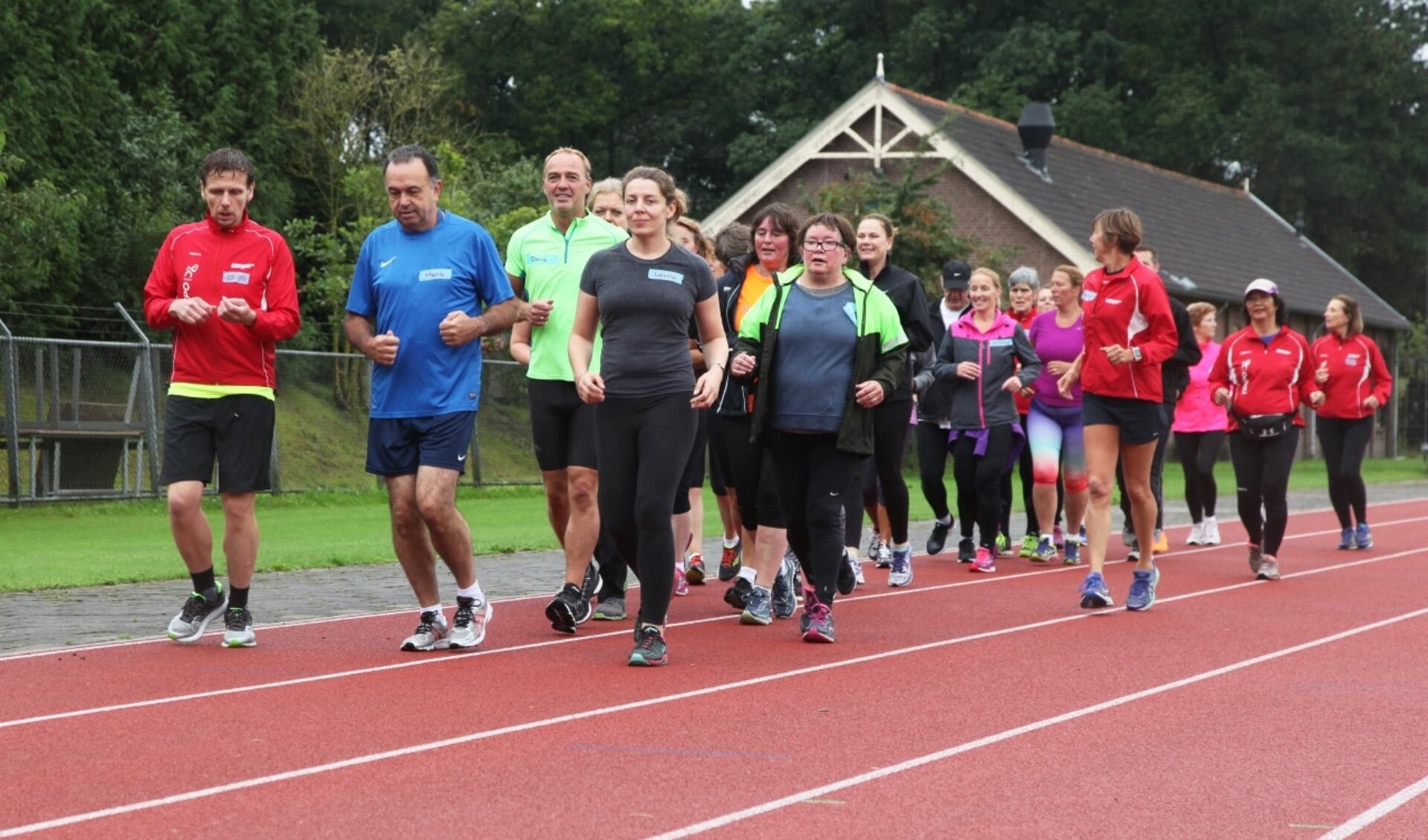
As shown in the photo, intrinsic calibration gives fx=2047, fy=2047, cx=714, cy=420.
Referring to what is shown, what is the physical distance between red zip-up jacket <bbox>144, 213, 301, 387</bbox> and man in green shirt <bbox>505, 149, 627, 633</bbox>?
1.26 m

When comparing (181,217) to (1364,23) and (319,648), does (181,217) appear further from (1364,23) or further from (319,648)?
(1364,23)

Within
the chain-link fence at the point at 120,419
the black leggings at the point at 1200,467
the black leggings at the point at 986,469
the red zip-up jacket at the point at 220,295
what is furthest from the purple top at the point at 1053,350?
the chain-link fence at the point at 120,419

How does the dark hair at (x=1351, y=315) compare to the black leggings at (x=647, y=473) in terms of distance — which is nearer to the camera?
the black leggings at (x=647, y=473)

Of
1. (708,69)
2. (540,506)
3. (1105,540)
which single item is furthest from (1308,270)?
(1105,540)

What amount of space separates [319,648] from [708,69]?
56573 millimetres

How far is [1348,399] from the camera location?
17109mm

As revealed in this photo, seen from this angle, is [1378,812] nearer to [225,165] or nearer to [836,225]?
[836,225]

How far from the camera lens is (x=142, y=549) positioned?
1553cm

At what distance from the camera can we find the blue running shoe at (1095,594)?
36.6 ft

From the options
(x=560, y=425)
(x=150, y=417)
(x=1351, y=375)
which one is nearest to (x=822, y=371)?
(x=560, y=425)

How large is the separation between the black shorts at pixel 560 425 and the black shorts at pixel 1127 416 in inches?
121

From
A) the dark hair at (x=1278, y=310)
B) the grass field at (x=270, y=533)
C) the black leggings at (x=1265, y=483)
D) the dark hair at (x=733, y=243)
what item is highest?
the dark hair at (x=733, y=243)

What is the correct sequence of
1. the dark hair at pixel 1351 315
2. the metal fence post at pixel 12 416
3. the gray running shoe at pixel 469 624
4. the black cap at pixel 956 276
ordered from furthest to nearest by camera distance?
the metal fence post at pixel 12 416
the dark hair at pixel 1351 315
the black cap at pixel 956 276
the gray running shoe at pixel 469 624

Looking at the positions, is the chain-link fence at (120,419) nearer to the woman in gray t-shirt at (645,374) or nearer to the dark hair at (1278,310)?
the dark hair at (1278,310)
